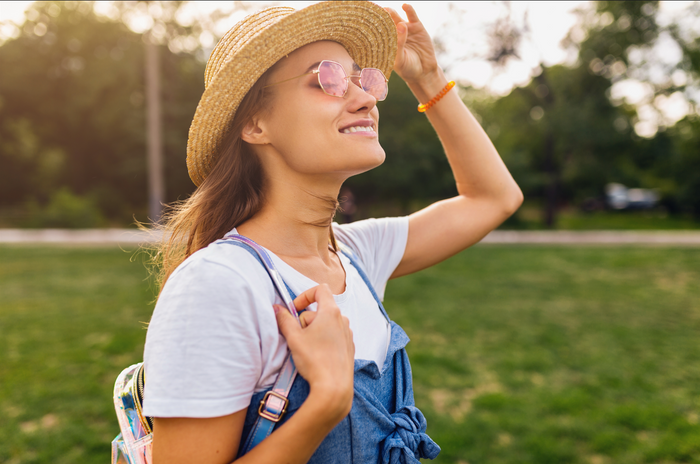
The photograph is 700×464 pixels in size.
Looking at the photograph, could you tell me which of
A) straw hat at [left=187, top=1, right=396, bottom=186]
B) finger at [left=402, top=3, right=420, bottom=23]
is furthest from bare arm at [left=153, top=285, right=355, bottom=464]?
finger at [left=402, top=3, right=420, bottom=23]

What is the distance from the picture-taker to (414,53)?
176cm

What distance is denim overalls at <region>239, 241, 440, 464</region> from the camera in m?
1.17

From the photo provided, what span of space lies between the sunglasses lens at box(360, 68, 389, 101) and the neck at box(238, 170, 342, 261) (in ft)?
1.00

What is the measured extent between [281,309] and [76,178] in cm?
2663

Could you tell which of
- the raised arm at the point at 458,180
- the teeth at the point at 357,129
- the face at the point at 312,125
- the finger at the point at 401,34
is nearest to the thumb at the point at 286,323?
the face at the point at 312,125

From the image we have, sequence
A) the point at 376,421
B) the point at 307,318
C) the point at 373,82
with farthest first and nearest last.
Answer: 1. the point at 373,82
2. the point at 376,421
3. the point at 307,318

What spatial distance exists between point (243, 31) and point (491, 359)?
4.71 meters

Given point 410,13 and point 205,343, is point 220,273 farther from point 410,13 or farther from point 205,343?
point 410,13

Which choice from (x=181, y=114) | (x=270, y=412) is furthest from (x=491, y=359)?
(x=181, y=114)

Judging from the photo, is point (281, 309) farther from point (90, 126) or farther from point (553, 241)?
point (90, 126)

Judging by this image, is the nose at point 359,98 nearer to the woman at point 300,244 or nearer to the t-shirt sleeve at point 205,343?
the woman at point 300,244

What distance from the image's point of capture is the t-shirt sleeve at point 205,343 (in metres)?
0.98

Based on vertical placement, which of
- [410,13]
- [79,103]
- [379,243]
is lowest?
[379,243]

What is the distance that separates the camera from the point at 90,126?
2348cm
